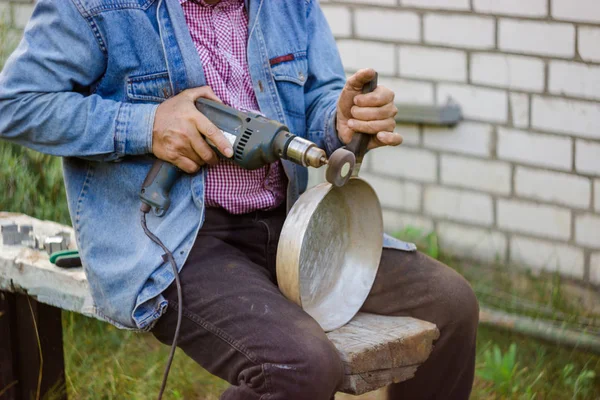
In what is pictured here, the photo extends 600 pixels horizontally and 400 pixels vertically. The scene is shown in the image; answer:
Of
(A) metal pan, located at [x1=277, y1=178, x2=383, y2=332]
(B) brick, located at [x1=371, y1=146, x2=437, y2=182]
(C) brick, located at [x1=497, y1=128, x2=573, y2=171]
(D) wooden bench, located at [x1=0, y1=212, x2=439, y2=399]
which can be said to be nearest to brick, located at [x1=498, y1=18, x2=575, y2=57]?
(C) brick, located at [x1=497, y1=128, x2=573, y2=171]

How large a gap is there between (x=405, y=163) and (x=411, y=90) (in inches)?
13.4

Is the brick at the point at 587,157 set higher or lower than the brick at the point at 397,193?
higher

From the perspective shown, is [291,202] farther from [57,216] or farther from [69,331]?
[57,216]

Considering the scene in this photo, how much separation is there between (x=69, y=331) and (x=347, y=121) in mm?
1692

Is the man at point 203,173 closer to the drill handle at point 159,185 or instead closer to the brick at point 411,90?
the drill handle at point 159,185

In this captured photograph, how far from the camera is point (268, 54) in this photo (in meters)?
2.43

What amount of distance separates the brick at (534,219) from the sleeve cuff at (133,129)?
2.15 metres

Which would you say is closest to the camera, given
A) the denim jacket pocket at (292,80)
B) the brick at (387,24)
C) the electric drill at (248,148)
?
the electric drill at (248,148)

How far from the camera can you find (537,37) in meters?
3.72

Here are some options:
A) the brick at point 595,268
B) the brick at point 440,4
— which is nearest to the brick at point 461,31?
the brick at point 440,4

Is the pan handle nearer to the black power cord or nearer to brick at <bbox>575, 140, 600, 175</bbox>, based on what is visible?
the black power cord

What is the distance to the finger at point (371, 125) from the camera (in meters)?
Answer: 2.26

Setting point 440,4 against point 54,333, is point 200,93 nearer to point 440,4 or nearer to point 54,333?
point 54,333

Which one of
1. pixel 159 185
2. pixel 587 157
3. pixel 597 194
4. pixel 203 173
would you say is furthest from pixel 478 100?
pixel 159 185
